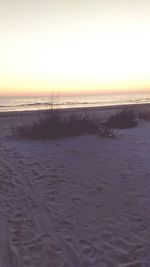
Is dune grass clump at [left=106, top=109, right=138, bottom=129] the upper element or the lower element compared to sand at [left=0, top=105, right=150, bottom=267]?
upper

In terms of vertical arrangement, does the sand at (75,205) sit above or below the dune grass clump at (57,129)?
below

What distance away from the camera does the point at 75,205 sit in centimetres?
481

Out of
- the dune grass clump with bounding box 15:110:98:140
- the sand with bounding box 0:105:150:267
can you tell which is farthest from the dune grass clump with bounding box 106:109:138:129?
the sand with bounding box 0:105:150:267

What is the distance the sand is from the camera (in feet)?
11.7

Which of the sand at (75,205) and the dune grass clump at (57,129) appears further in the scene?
the dune grass clump at (57,129)

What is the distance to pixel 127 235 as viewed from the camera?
3.93m

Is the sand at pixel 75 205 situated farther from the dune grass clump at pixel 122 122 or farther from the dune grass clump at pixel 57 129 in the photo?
the dune grass clump at pixel 122 122

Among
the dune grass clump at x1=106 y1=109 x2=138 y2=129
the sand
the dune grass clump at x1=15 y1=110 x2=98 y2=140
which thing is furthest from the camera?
the dune grass clump at x1=106 y1=109 x2=138 y2=129

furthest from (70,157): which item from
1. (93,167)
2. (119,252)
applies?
(119,252)

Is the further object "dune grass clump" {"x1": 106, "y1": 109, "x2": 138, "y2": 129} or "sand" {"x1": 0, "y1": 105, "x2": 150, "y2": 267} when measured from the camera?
"dune grass clump" {"x1": 106, "y1": 109, "x2": 138, "y2": 129}

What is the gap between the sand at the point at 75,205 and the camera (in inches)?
140

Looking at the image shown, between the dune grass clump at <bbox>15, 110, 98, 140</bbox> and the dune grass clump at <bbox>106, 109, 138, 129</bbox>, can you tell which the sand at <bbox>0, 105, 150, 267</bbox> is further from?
the dune grass clump at <bbox>106, 109, 138, 129</bbox>

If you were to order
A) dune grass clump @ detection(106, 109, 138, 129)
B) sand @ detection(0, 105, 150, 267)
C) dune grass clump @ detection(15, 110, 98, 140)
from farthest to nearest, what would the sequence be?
dune grass clump @ detection(106, 109, 138, 129) → dune grass clump @ detection(15, 110, 98, 140) → sand @ detection(0, 105, 150, 267)

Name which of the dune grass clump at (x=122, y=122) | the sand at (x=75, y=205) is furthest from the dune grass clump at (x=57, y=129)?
the dune grass clump at (x=122, y=122)
